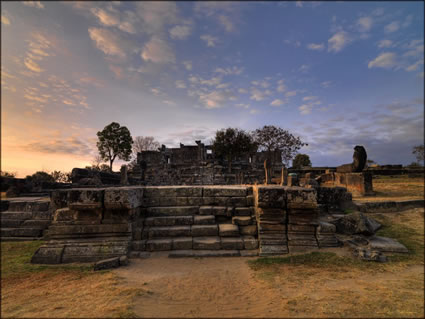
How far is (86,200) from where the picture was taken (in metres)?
4.57

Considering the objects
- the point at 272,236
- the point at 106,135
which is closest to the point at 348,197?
the point at 272,236

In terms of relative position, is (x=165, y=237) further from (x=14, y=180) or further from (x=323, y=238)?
(x=14, y=180)

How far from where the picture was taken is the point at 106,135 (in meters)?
33.6

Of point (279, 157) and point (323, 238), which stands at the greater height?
point (279, 157)

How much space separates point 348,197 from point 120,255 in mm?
7065

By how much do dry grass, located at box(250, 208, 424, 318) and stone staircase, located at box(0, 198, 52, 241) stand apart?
6.43 meters

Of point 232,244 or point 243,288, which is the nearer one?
point 243,288

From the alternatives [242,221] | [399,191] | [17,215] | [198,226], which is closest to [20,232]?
[17,215]

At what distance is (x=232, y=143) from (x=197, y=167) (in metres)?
7.03

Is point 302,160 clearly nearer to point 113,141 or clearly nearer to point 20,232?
point 113,141

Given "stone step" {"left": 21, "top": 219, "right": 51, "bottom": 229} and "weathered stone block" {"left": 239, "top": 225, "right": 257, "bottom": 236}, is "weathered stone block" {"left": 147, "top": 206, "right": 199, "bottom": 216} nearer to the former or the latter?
"weathered stone block" {"left": 239, "top": 225, "right": 257, "bottom": 236}

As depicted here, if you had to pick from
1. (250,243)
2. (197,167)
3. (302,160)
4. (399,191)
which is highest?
(302,160)

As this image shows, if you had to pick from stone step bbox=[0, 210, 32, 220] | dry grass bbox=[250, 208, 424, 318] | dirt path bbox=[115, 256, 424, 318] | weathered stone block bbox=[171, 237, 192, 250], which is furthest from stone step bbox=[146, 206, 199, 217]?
stone step bbox=[0, 210, 32, 220]

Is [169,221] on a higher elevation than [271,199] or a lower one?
lower
